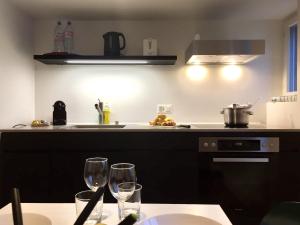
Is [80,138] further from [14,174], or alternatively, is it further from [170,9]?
[170,9]

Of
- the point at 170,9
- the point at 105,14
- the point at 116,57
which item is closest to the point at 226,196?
the point at 116,57

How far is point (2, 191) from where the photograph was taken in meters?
2.30

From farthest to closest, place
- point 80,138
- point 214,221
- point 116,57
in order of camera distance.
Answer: point 116,57 < point 80,138 < point 214,221

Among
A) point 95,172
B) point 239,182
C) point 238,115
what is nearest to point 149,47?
point 238,115

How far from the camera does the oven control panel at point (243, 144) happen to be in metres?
2.24

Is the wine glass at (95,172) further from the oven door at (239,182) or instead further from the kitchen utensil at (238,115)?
the kitchen utensil at (238,115)

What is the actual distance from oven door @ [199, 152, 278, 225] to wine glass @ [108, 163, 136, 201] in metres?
1.45

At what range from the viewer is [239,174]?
2260mm

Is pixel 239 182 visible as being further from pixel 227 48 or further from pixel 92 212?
pixel 92 212

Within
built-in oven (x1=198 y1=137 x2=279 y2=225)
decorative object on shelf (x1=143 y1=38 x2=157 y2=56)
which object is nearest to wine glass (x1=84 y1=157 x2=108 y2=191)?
built-in oven (x1=198 y1=137 x2=279 y2=225)

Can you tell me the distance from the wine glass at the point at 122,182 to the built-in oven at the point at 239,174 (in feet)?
4.69

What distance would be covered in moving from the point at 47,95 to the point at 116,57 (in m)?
0.85

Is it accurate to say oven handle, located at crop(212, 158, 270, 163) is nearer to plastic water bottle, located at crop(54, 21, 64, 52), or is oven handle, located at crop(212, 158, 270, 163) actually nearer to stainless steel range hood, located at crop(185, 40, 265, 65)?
stainless steel range hood, located at crop(185, 40, 265, 65)

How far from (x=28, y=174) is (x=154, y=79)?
1.40 meters
